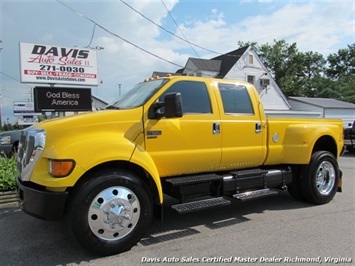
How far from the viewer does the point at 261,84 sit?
101 feet

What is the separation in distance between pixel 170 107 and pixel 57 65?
462 inches

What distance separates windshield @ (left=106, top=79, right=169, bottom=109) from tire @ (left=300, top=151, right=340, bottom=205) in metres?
3.18

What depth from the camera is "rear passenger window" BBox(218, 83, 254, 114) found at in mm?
5203

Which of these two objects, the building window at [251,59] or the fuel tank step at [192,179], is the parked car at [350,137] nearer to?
the fuel tank step at [192,179]

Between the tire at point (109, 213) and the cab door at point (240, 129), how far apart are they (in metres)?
1.65

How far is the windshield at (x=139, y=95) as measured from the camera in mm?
4578

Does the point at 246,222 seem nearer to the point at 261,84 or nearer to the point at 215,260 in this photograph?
the point at 215,260

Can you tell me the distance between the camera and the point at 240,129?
17.1 feet

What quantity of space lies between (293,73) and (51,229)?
51.7 meters

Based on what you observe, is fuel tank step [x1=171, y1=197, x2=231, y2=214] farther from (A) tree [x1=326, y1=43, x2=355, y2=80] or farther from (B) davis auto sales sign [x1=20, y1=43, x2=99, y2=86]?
(A) tree [x1=326, y1=43, x2=355, y2=80]

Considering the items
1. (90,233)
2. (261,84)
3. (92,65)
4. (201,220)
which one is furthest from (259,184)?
(261,84)

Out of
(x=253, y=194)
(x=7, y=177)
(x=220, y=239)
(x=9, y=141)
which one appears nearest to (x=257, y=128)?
(x=253, y=194)

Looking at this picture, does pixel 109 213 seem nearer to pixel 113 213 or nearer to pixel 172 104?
pixel 113 213

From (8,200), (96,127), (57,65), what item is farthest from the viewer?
(57,65)
